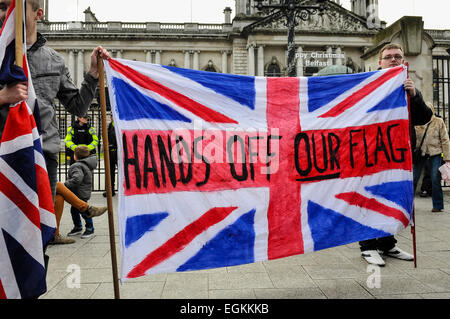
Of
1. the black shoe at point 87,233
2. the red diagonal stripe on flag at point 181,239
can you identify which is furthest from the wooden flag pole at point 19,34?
the black shoe at point 87,233

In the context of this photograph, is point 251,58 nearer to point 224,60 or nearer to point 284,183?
point 224,60

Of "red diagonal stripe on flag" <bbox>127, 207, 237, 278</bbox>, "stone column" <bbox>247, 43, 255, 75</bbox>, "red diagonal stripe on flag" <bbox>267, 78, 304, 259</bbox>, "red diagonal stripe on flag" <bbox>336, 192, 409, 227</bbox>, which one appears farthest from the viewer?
"stone column" <bbox>247, 43, 255, 75</bbox>

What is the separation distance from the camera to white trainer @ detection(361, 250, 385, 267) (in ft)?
10.8

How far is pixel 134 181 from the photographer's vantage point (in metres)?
2.35

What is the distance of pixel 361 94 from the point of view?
3.05m

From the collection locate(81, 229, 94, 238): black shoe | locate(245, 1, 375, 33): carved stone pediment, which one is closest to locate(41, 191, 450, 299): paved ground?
locate(81, 229, 94, 238): black shoe

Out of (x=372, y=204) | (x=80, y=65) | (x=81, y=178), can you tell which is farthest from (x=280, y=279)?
(x=80, y=65)

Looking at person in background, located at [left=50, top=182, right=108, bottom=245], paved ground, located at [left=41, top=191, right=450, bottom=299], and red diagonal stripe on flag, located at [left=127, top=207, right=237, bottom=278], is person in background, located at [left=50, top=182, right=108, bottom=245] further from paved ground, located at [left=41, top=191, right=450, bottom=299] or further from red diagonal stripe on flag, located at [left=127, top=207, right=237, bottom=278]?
red diagonal stripe on flag, located at [left=127, top=207, right=237, bottom=278]

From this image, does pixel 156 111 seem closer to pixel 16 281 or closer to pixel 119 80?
pixel 119 80

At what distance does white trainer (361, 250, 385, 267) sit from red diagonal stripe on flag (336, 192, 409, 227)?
1.43 feet

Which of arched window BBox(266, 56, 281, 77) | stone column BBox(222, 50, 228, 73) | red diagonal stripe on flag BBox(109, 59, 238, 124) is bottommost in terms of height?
red diagonal stripe on flag BBox(109, 59, 238, 124)

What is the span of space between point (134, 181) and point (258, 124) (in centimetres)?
102
